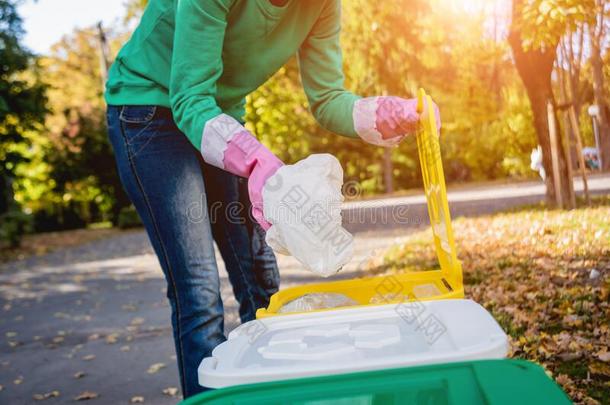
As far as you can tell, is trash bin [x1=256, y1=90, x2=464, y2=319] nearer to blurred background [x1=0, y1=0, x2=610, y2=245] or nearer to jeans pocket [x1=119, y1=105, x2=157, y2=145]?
jeans pocket [x1=119, y1=105, x2=157, y2=145]

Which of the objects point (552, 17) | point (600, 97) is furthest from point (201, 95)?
point (600, 97)

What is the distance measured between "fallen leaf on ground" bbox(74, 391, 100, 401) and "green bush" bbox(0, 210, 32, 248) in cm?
1125

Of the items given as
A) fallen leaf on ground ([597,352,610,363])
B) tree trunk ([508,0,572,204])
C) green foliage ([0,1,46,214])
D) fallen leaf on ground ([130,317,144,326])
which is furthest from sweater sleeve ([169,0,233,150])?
green foliage ([0,1,46,214])

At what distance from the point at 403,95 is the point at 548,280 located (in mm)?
9408

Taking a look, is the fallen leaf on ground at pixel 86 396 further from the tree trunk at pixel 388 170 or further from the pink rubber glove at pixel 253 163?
the tree trunk at pixel 388 170

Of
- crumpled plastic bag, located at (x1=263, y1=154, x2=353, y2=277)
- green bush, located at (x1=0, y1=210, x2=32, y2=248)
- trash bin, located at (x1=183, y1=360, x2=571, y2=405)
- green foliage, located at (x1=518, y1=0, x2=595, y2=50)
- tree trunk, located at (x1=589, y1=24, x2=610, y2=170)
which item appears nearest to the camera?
trash bin, located at (x1=183, y1=360, x2=571, y2=405)

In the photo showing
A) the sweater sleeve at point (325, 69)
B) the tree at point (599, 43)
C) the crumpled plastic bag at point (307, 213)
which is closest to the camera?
the crumpled plastic bag at point (307, 213)

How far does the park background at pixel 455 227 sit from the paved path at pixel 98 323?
20mm

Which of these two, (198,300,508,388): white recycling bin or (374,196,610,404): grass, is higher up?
(198,300,508,388): white recycling bin

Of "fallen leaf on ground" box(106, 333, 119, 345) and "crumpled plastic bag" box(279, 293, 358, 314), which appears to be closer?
"crumpled plastic bag" box(279, 293, 358, 314)

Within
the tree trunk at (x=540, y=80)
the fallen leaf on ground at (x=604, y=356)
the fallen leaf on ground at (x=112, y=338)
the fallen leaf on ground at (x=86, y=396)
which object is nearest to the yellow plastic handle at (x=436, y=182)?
the fallen leaf on ground at (x=604, y=356)

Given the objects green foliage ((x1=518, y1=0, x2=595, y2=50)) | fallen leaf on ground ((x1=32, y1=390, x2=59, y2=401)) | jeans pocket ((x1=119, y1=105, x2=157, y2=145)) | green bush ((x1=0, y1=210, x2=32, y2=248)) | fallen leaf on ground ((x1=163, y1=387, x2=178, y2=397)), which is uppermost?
green foliage ((x1=518, y1=0, x2=595, y2=50))

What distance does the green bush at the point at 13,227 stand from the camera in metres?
13.1

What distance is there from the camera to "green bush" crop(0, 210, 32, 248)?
1308cm
